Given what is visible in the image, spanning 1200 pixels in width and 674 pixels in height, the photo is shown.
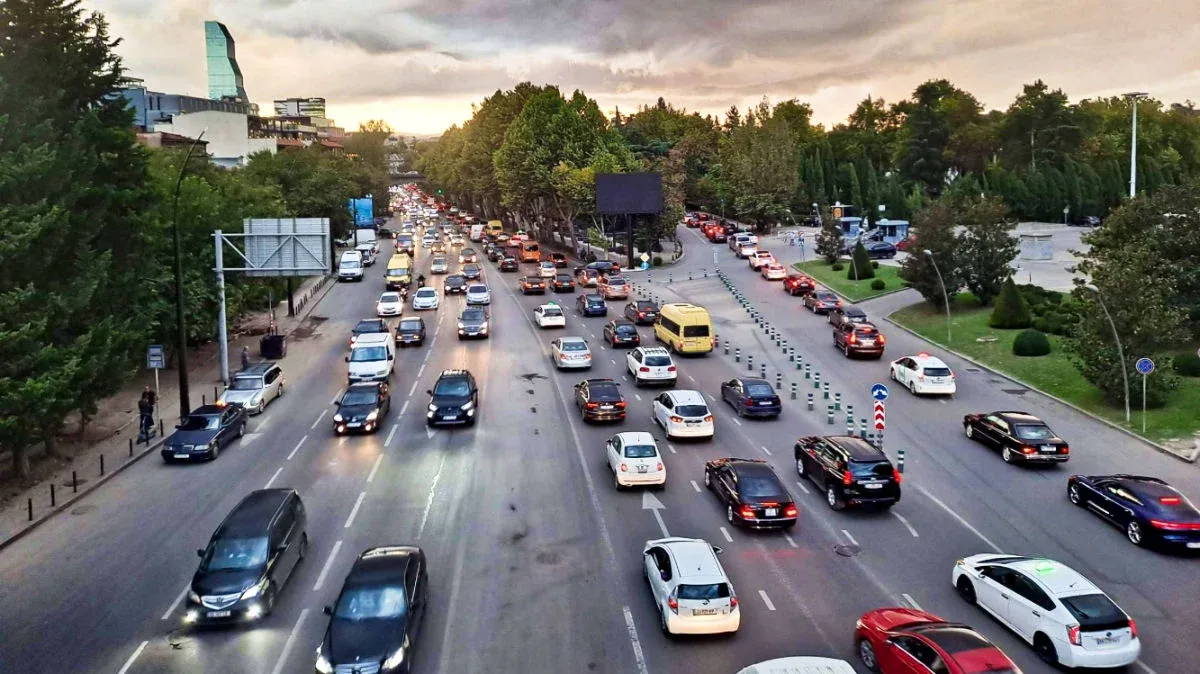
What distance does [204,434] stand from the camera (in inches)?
1082

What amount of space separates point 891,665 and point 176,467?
2230cm

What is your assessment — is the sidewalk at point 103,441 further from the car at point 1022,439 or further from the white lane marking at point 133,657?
the car at point 1022,439

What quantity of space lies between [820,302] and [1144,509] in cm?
3531

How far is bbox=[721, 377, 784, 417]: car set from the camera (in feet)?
101

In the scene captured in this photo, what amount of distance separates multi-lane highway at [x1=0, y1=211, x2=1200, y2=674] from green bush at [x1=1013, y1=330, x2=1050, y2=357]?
5563 millimetres

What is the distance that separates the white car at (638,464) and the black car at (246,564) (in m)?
8.58

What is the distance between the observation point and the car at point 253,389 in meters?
32.9

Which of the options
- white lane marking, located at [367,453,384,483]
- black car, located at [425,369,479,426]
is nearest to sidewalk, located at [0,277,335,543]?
white lane marking, located at [367,453,384,483]

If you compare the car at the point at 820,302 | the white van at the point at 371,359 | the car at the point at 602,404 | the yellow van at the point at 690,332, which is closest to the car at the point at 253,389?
the white van at the point at 371,359

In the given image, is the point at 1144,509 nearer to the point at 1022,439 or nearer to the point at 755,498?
the point at 1022,439

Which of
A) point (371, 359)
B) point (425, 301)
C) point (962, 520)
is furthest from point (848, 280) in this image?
point (962, 520)

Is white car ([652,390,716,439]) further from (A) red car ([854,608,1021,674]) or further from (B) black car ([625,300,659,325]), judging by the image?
(B) black car ([625,300,659,325])

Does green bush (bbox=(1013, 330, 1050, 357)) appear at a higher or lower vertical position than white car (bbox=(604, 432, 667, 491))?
higher

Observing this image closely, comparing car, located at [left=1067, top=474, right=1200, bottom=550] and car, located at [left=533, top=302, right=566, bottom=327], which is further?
car, located at [left=533, top=302, right=566, bottom=327]
